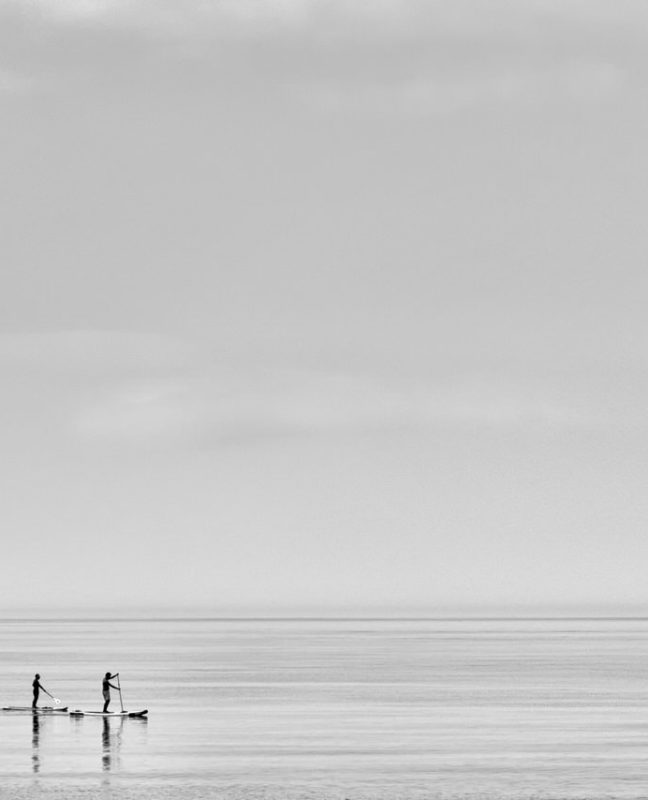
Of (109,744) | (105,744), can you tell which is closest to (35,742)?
(105,744)

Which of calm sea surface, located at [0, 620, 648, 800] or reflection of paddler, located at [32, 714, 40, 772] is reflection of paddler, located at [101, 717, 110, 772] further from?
reflection of paddler, located at [32, 714, 40, 772]

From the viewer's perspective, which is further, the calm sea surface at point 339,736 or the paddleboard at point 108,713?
the paddleboard at point 108,713

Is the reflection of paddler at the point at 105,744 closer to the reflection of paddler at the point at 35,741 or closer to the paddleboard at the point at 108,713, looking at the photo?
the paddleboard at the point at 108,713

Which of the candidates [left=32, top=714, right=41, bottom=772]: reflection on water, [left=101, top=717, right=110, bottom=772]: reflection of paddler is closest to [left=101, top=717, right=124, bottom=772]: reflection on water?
[left=101, top=717, right=110, bottom=772]: reflection of paddler

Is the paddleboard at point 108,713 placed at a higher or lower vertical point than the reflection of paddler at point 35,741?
higher

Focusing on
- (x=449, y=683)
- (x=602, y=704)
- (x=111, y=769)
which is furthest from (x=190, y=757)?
(x=449, y=683)

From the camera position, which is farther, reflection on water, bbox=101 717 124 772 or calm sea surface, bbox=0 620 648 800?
reflection on water, bbox=101 717 124 772

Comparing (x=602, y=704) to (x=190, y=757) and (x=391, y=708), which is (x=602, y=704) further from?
(x=190, y=757)

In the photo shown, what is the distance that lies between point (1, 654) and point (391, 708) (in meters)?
105

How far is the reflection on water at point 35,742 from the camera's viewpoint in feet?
223

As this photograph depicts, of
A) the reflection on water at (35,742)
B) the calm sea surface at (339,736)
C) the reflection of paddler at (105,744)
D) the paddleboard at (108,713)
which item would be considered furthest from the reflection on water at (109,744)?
the reflection on water at (35,742)

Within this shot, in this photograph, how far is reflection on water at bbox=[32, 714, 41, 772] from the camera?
6794 centimetres

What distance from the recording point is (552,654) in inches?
7096

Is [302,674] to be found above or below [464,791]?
above
